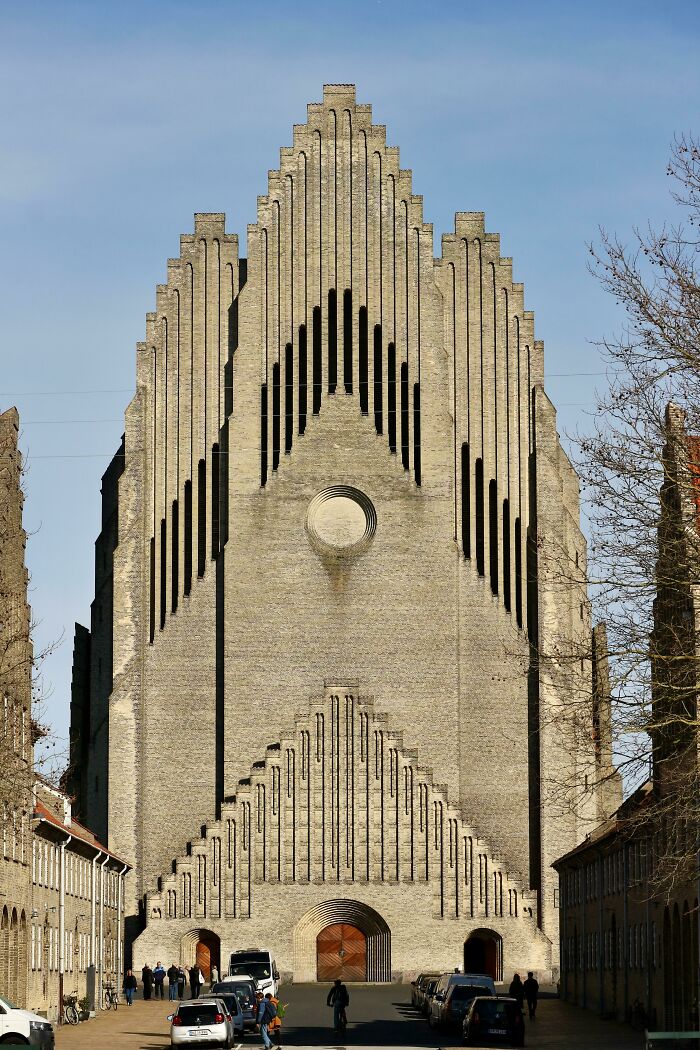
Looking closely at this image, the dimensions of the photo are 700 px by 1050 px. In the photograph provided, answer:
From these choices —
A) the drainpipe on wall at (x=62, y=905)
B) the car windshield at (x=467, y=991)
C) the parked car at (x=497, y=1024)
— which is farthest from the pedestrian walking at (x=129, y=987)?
the parked car at (x=497, y=1024)

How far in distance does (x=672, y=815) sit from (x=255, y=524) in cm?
4807

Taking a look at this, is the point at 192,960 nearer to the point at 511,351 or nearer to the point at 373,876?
the point at 373,876

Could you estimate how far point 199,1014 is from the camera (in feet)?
175

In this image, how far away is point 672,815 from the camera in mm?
47469

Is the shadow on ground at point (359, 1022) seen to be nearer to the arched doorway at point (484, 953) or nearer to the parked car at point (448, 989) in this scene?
the parked car at point (448, 989)

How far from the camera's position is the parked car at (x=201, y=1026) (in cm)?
5262

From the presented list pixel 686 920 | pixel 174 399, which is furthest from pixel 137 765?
pixel 686 920

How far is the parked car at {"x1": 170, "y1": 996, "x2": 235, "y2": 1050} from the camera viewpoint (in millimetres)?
52625

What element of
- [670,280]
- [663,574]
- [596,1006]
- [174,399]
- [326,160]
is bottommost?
[596,1006]

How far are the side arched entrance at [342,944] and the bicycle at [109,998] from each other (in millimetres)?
10789

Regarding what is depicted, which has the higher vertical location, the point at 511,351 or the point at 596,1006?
the point at 511,351

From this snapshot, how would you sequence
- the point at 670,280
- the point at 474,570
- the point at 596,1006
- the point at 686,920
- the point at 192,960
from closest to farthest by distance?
the point at 670,280 < the point at 686,920 < the point at 596,1006 < the point at 192,960 < the point at 474,570

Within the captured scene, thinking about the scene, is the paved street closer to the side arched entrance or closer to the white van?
the white van

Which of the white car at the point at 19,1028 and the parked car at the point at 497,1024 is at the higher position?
the white car at the point at 19,1028
